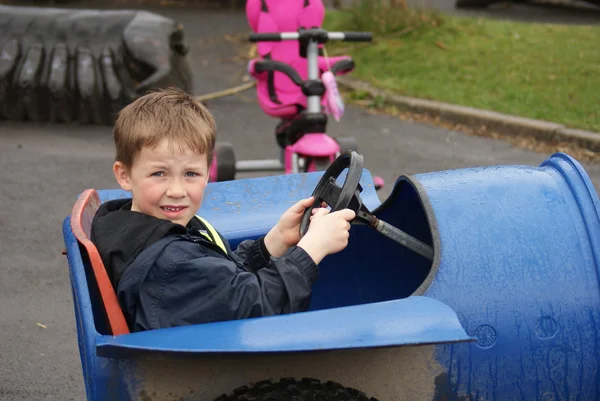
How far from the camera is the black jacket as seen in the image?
197 cm

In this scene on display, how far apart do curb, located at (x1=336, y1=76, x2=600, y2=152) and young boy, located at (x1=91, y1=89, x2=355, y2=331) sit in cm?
408

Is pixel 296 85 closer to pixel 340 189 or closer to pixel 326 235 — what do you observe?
pixel 340 189

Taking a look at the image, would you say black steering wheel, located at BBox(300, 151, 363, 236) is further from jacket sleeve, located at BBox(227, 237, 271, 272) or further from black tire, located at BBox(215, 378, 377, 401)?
black tire, located at BBox(215, 378, 377, 401)

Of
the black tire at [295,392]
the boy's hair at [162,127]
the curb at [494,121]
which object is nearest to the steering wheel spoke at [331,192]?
the boy's hair at [162,127]

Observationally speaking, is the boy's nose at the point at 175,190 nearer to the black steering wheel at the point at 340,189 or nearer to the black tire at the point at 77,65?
the black steering wheel at the point at 340,189

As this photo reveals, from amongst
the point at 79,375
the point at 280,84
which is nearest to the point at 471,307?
the point at 79,375

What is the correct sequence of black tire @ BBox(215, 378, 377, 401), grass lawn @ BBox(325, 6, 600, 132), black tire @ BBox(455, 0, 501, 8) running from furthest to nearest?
1. black tire @ BBox(455, 0, 501, 8)
2. grass lawn @ BBox(325, 6, 600, 132)
3. black tire @ BBox(215, 378, 377, 401)

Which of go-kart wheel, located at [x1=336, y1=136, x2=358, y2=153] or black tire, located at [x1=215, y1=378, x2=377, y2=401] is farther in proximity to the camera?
go-kart wheel, located at [x1=336, y1=136, x2=358, y2=153]

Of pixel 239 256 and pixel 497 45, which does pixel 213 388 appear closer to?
pixel 239 256

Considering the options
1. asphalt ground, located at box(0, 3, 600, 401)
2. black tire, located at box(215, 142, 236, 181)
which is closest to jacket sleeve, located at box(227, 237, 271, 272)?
asphalt ground, located at box(0, 3, 600, 401)

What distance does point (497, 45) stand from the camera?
8227 mm

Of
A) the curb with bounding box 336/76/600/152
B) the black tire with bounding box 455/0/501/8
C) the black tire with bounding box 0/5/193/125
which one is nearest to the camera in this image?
the curb with bounding box 336/76/600/152

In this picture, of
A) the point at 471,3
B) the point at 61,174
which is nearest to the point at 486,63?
the point at 61,174

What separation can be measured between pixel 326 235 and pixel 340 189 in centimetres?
19
